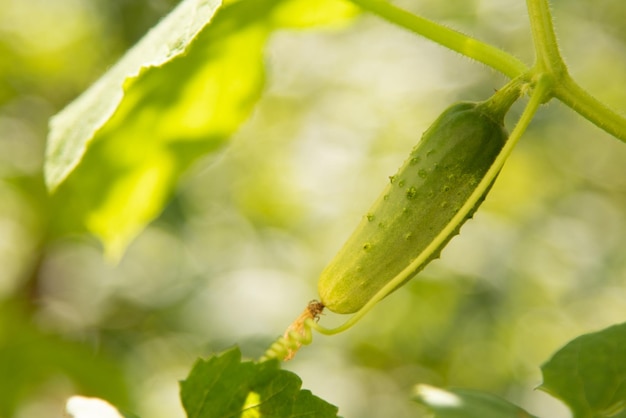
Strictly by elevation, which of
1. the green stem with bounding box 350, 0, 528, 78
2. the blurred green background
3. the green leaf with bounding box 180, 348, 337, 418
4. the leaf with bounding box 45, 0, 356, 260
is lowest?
the green leaf with bounding box 180, 348, 337, 418

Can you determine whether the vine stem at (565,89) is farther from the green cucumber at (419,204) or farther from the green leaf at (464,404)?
the green leaf at (464,404)

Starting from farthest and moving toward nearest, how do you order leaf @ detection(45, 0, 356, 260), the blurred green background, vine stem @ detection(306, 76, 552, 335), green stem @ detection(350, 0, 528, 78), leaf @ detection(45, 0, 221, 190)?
the blurred green background, leaf @ detection(45, 0, 356, 260), leaf @ detection(45, 0, 221, 190), green stem @ detection(350, 0, 528, 78), vine stem @ detection(306, 76, 552, 335)

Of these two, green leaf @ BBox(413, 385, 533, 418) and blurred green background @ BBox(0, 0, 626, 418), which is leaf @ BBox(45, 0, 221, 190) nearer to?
green leaf @ BBox(413, 385, 533, 418)

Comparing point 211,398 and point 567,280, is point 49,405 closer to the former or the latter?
point 567,280

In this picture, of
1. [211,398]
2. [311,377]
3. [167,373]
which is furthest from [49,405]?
[211,398]

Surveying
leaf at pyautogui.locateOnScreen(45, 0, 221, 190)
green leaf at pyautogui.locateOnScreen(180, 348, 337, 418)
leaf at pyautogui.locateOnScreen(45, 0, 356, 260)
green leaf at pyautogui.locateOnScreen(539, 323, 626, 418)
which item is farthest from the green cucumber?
leaf at pyautogui.locateOnScreen(45, 0, 356, 260)

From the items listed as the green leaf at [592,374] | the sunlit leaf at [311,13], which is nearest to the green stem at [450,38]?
the green leaf at [592,374]
